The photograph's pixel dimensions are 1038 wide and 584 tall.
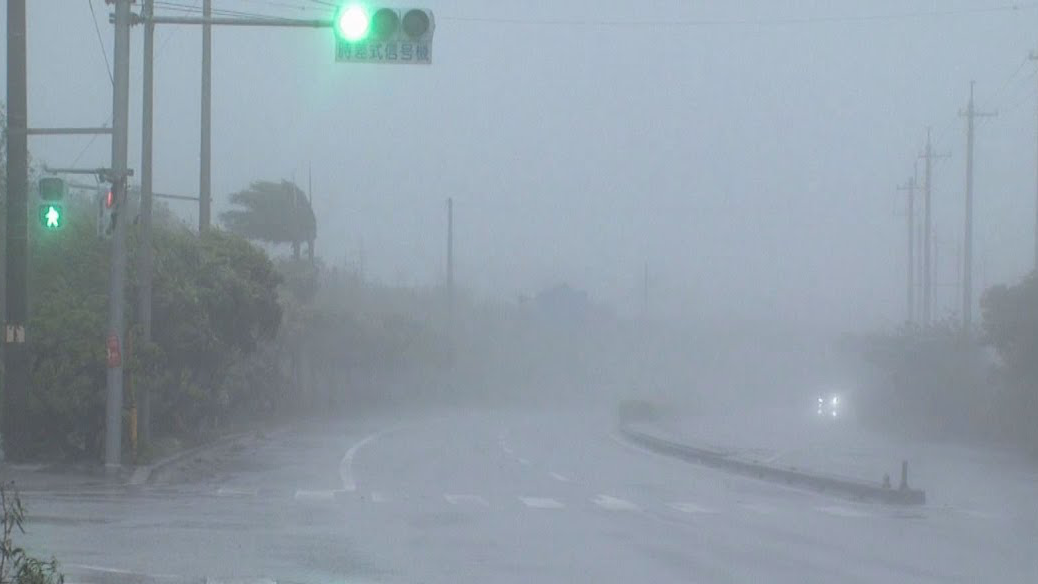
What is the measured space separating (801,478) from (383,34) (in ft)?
58.4

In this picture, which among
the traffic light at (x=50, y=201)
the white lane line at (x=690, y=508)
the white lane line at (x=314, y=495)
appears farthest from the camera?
the white lane line at (x=314, y=495)

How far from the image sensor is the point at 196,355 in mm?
33844

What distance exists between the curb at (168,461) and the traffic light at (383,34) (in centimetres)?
1196

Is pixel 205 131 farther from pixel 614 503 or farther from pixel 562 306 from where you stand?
pixel 562 306

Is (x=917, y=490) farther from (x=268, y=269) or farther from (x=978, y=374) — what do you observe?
(x=978, y=374)

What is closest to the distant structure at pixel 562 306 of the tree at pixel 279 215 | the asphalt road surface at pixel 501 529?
the tree at pixel 279 215

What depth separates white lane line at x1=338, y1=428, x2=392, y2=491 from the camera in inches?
1096

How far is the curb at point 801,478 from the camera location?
1067 inches

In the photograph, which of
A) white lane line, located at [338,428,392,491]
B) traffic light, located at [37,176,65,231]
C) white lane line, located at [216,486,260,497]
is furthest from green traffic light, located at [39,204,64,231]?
white lane line, located at [338,428,392,491]

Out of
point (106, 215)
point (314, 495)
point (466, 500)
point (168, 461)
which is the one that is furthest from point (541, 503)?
point (168, 461)

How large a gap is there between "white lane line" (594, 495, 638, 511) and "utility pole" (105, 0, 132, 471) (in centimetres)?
858

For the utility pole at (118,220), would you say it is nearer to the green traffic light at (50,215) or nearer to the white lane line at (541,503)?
the green traffic light at (50,215)

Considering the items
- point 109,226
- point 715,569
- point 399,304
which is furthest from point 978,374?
point 399,304

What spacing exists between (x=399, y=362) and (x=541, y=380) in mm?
40334
